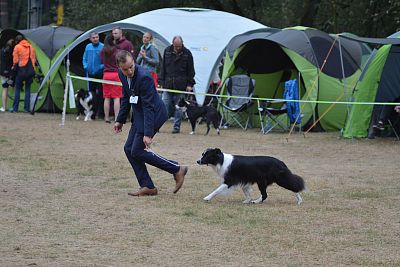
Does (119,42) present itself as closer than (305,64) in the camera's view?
Yes

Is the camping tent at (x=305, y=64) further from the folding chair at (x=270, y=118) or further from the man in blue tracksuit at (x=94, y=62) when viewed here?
the man in blue tracksuit at (x=94, y=62)

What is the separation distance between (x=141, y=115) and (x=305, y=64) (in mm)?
8989

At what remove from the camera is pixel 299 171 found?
452 inches

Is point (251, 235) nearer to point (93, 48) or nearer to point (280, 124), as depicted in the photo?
point (280, 124)

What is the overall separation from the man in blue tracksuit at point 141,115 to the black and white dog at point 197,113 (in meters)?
7.46

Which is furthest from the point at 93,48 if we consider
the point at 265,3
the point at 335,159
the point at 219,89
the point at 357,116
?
the point at 265,3

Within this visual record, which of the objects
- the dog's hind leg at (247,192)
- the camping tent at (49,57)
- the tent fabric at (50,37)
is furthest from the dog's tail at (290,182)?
the tent fabric at (50,37)

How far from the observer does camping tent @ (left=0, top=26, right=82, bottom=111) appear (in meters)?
21.2

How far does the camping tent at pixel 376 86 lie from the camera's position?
15.9 metres

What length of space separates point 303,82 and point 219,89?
2.08m

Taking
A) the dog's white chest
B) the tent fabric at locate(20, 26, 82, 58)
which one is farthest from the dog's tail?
the tent fabric at locate(20, 26, 82, 58)

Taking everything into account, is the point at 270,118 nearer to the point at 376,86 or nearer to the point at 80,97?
the point at 376,86

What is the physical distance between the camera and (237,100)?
58.7ft

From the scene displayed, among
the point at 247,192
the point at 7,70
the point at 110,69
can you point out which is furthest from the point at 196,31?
the point at 247,192
